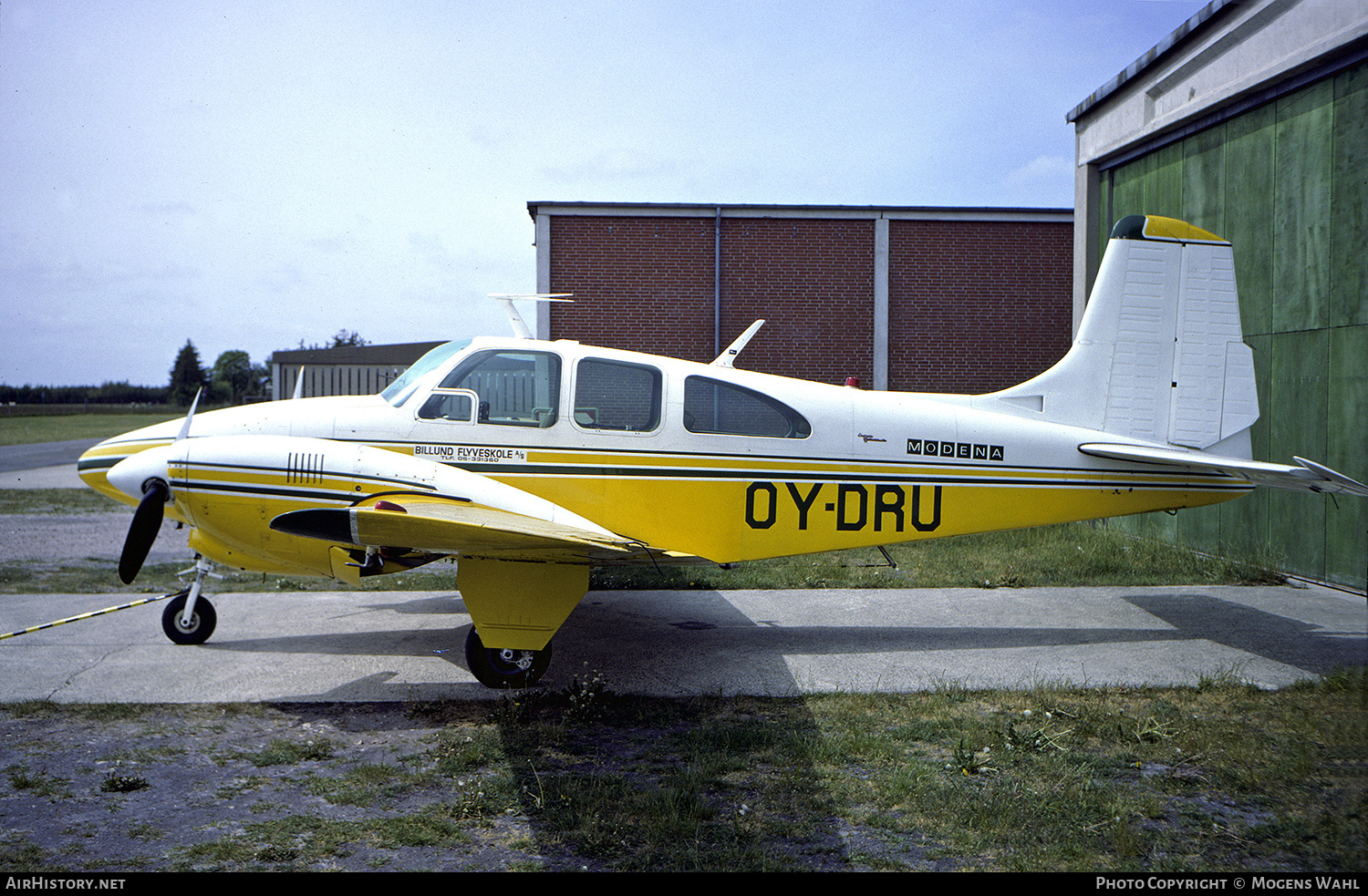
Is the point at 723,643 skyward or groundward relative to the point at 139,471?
groundward

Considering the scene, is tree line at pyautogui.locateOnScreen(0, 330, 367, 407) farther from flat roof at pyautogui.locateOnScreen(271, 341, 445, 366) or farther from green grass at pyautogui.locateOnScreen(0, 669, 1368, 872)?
green grass at pyautogui.locateOnScreen(0, 669, 1368, 872)

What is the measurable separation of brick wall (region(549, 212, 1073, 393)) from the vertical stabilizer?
906 centimetres

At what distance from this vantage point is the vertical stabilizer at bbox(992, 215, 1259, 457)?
6742mm

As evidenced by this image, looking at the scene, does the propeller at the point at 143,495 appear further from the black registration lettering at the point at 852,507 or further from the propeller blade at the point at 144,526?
the black registration lettering at the point at 852,507

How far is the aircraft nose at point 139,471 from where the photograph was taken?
4969 millimetres

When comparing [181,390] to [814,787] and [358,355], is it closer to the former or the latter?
[358,355]

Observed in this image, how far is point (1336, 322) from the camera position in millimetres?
7770

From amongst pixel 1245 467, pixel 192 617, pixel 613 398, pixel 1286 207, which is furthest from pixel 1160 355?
pixel 192 617

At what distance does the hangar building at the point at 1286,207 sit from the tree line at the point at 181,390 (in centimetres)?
5259

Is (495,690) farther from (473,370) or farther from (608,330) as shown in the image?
(608,330)

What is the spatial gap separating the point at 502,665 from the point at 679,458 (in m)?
1.92

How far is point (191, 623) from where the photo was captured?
20.6 feet

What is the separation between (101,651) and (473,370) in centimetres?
352

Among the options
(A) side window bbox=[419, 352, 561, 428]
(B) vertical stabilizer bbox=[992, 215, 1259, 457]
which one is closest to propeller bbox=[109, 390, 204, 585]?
(A) side window bbox=[419, 352, 561, 428]
